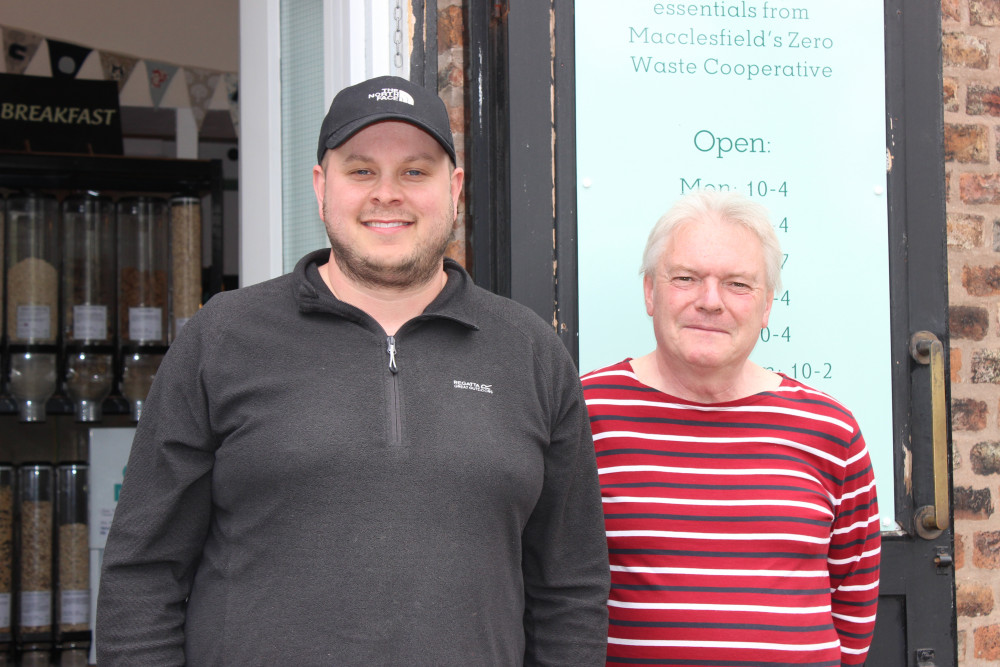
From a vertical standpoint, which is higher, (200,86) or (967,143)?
(200,86)

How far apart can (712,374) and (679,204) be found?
12.8 inches

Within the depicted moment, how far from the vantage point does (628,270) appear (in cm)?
226

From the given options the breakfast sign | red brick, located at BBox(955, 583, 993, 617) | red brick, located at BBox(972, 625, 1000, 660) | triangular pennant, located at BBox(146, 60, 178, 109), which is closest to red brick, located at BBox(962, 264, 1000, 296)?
red brick, located at BBox(955, 583, 993, 617)

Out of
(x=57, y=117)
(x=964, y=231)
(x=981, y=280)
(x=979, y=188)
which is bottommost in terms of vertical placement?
(x=981, y=280)

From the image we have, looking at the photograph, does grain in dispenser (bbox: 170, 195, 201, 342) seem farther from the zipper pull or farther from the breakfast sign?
the zipper pull

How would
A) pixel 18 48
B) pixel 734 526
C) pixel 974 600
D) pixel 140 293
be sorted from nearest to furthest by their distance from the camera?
pixel 734 526, pixel 974 600, pixel 140 293, pixel 18 48

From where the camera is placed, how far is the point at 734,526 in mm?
1754

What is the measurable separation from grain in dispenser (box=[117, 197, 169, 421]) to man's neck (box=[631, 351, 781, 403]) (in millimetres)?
2447

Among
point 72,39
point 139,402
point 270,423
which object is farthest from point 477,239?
point 72,39

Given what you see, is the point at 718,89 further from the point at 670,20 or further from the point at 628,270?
the point at 628,270

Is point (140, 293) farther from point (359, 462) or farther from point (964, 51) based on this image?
point (964, 51)

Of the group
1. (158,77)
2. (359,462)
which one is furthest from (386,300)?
(158,77)

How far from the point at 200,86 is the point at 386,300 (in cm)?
374

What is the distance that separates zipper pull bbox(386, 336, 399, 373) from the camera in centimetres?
150
